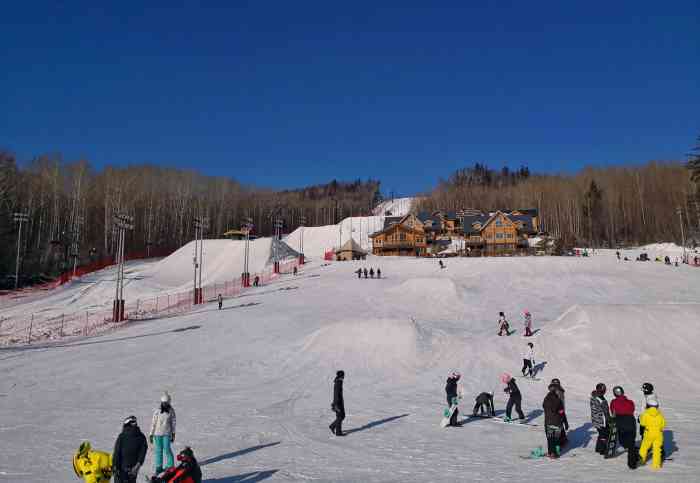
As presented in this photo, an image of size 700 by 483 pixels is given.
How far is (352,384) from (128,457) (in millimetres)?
11393

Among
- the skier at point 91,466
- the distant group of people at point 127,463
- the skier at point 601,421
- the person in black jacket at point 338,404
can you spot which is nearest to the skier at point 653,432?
the skier at point 601,421

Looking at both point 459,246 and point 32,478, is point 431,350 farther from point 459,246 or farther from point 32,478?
point 459,246

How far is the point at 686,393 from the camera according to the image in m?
15.9

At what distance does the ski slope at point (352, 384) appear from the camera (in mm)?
9633

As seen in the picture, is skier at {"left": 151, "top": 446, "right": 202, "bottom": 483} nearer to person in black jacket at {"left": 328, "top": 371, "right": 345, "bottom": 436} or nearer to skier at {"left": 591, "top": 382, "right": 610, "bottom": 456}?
person in black jacket at {"left": 328, "top": 371, "right": 345, "bottom": 436}

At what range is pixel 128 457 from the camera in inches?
284

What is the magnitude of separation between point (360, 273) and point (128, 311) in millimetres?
21005

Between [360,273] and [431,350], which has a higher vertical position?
[360,273]

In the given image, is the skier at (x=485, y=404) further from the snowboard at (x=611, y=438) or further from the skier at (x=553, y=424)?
the snowboard at (x=611, y=438)

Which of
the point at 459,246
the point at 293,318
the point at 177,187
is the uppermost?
the point at 177,187

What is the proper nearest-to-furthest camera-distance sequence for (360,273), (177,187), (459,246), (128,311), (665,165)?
(128,311), (360,273), (459,246), (177,187), (665,165)

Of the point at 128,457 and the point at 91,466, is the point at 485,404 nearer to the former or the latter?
the point at 128,457

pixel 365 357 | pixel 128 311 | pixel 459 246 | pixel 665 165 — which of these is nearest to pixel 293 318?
pixel 365 357

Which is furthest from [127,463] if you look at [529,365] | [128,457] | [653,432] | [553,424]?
[529,365]
